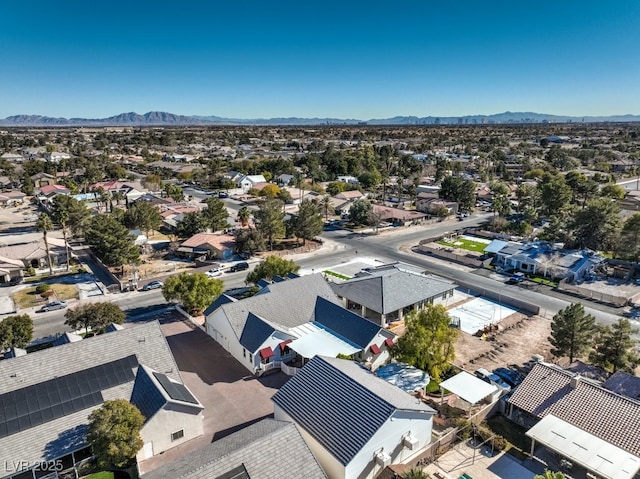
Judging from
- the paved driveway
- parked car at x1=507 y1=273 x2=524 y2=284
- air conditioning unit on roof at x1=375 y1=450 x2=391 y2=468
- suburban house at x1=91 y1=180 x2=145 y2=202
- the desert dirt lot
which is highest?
suburban house at x1=91 y1=180 x2=145 y2=202

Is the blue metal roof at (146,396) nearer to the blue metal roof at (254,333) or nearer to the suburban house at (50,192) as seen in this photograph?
the blue metal roof at (254,333)

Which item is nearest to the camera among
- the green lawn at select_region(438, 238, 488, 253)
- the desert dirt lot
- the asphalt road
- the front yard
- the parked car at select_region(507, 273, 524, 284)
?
the desert dirt lot

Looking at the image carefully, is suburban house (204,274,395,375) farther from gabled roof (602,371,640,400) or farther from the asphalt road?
gabled roof (602,371,640,400)

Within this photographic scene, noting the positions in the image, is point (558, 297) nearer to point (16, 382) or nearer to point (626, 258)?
point (626, 258)

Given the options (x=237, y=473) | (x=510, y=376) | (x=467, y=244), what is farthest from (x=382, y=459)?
(x=467, y=244)

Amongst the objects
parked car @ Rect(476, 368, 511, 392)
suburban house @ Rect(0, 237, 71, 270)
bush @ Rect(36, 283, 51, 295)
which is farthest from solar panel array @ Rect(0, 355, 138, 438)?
suburban house @ Rect(0, 237, 71, 270)
